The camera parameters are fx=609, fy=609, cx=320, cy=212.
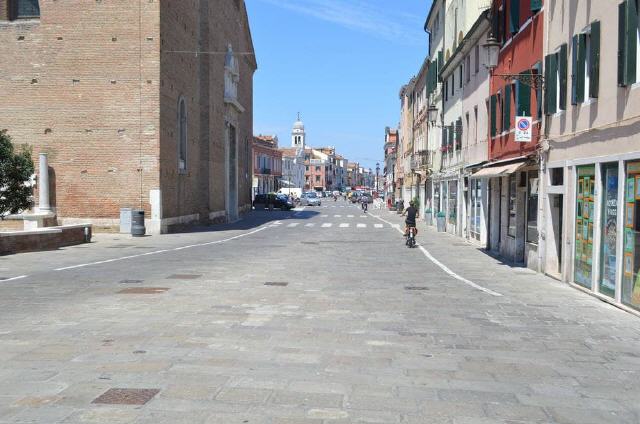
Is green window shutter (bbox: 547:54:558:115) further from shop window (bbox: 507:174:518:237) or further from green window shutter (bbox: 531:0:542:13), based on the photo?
shop window (bbox: 507:174:518:237)

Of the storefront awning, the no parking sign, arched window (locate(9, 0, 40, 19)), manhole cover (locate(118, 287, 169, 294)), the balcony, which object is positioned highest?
arched window (locate(9, 0, 40, 19))

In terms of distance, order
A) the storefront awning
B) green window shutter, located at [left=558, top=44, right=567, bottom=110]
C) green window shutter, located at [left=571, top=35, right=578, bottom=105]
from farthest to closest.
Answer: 1. the storefront awning
2. green window shutter, located at [left=558, top=44, right=567, bottom=110]
3. green window shutter, located at [left=571, top=35, right=578, bottom=105]

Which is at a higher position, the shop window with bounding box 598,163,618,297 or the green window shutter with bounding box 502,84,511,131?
the green window shutter with bounding box 502,84,511,131

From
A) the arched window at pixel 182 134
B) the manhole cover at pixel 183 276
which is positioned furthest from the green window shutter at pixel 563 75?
the arched window at pixel 182 134

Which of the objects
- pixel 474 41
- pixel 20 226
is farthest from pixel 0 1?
pixel 474 41

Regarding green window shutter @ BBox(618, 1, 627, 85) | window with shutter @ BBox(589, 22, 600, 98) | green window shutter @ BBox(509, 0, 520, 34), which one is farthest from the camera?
green window shutter @ BBox(509, 0, 520, 34)

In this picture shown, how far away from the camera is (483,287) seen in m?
12.8

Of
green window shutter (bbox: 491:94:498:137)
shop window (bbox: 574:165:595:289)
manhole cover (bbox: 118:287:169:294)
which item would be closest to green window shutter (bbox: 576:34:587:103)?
shop window (bbox: 574:165:595:289)

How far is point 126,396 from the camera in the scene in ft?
17.4

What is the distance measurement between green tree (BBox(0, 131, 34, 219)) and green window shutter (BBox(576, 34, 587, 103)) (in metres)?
19.1

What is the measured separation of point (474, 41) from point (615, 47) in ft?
49.2

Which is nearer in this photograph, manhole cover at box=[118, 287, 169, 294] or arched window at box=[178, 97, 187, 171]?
manhole cover at box=[118, 287, 169, 294]

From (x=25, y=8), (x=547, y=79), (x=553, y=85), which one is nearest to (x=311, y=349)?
(x=553, y=85)

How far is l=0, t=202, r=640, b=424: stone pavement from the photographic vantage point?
200 inches
